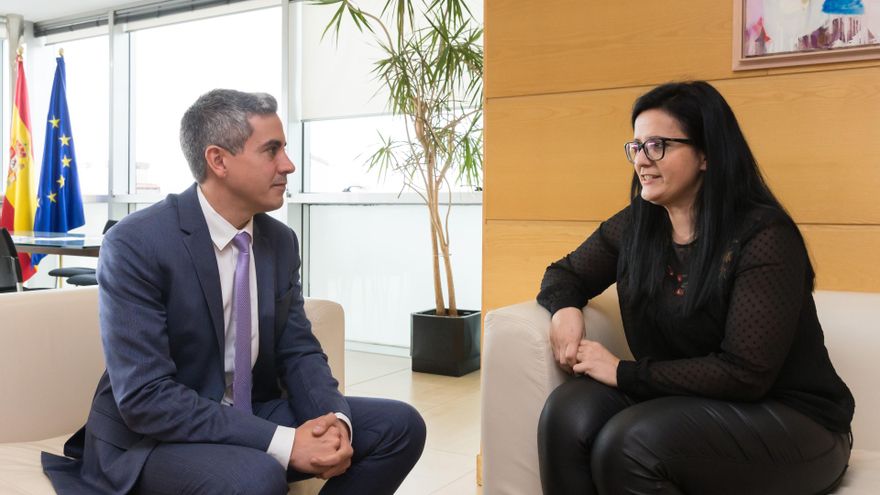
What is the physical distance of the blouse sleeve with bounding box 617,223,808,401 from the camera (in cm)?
173

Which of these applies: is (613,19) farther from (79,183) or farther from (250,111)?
(79,183)

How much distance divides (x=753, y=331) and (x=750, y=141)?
3.12 ft

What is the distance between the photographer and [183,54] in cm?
688

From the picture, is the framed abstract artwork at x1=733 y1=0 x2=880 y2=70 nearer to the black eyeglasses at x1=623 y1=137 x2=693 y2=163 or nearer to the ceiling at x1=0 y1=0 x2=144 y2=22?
the black eyeglasses at x1=623 y1=137 x2=693 y2=163

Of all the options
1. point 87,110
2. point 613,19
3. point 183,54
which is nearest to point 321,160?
point 183,54

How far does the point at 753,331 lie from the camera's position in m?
1.74

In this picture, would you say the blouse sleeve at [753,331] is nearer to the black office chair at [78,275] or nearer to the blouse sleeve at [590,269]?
the blouse sleeve at [590,269]

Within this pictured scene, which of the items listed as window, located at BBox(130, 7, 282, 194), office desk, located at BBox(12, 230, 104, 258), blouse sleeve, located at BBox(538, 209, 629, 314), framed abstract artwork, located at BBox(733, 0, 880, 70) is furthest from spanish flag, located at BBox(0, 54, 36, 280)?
framed abstract artwork, located at BBox(733, 0, 880, 70)

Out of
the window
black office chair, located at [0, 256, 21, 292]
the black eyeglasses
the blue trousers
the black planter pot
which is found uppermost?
the window

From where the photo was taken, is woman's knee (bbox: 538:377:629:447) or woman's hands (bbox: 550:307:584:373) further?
woman's hands (bbox: 550:307:584:373)

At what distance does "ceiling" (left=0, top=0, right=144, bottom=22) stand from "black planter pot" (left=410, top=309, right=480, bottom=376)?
4.18 metres

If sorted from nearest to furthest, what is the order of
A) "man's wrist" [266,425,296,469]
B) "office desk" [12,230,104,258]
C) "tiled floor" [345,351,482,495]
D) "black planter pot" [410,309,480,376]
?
"man's wrist" [266,425,296,469] → "tiled floor" [345,351,482,495] → "office desk" [12,230,104,258] → "black planter pot" [410,309,480,376]

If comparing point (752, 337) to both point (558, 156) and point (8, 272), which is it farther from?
point (8, 272)

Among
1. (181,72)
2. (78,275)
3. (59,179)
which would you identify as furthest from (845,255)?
(59,179)
